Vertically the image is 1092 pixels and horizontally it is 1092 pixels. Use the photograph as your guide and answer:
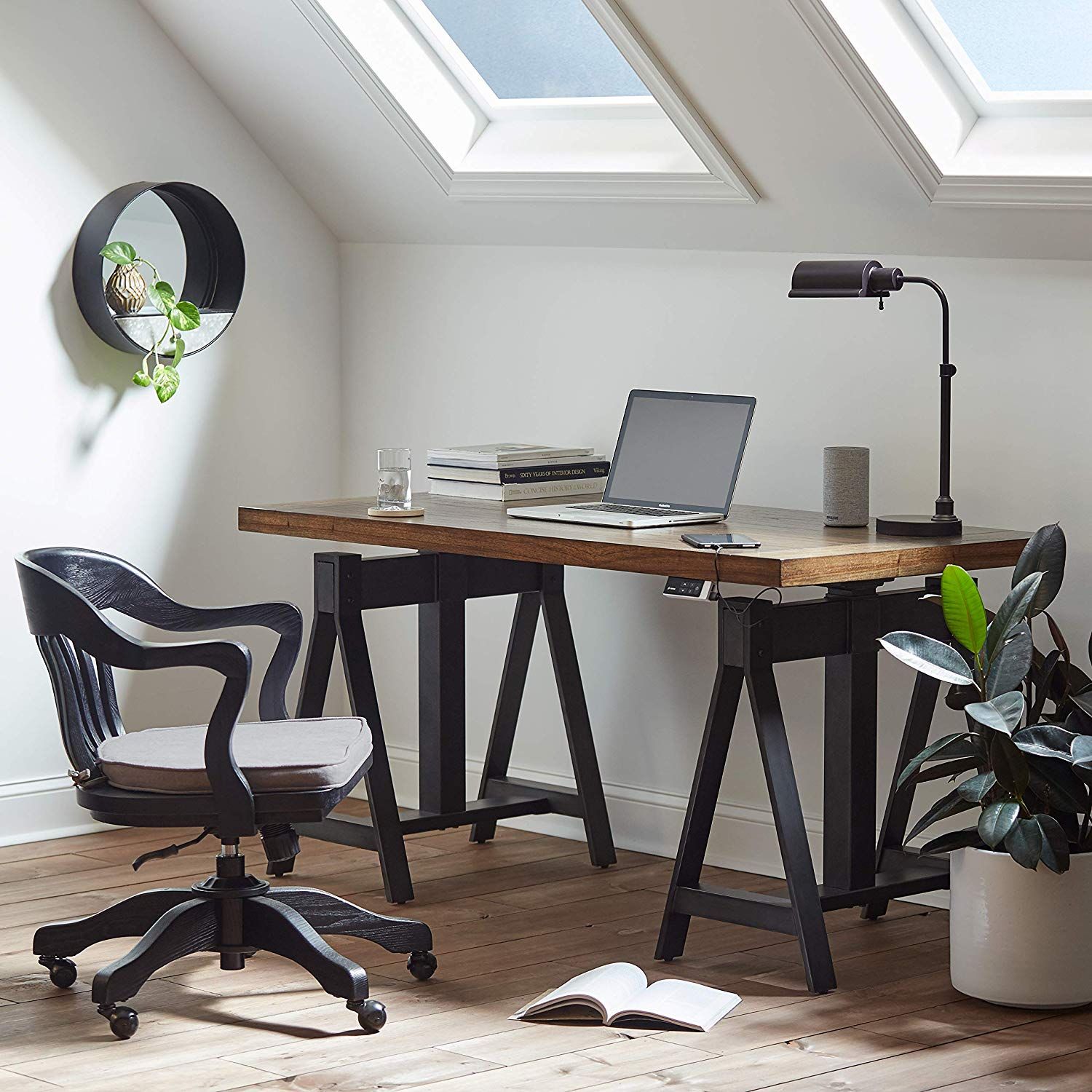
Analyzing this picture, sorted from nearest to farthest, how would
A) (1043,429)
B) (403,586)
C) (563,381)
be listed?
(1043,429)
(403,586)
(563,381)

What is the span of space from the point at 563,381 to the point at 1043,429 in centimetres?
122

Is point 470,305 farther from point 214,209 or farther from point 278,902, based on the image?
point 278,902

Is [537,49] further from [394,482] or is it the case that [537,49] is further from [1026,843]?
[1026,843]

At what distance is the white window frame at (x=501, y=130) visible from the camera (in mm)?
3955

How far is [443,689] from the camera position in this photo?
4.08 meters

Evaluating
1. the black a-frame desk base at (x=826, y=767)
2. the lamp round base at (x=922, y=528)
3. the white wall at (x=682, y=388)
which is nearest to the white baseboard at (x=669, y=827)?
the white wall at (x=682, y=388)

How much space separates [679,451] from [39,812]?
1771 millimetres

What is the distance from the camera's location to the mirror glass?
170 inches

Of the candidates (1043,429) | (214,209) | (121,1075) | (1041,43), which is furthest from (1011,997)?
(214,209)

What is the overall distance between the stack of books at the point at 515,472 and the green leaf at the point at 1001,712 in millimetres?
1232

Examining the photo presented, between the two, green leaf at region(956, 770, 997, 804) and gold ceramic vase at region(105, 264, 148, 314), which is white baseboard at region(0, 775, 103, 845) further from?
green leaf at region(956, 770, 997, 804)

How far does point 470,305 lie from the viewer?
4562 mm

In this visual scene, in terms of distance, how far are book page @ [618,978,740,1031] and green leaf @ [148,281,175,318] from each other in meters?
2.02

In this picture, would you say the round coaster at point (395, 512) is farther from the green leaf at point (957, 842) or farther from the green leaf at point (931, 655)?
the green leaf at point (957, 842)
